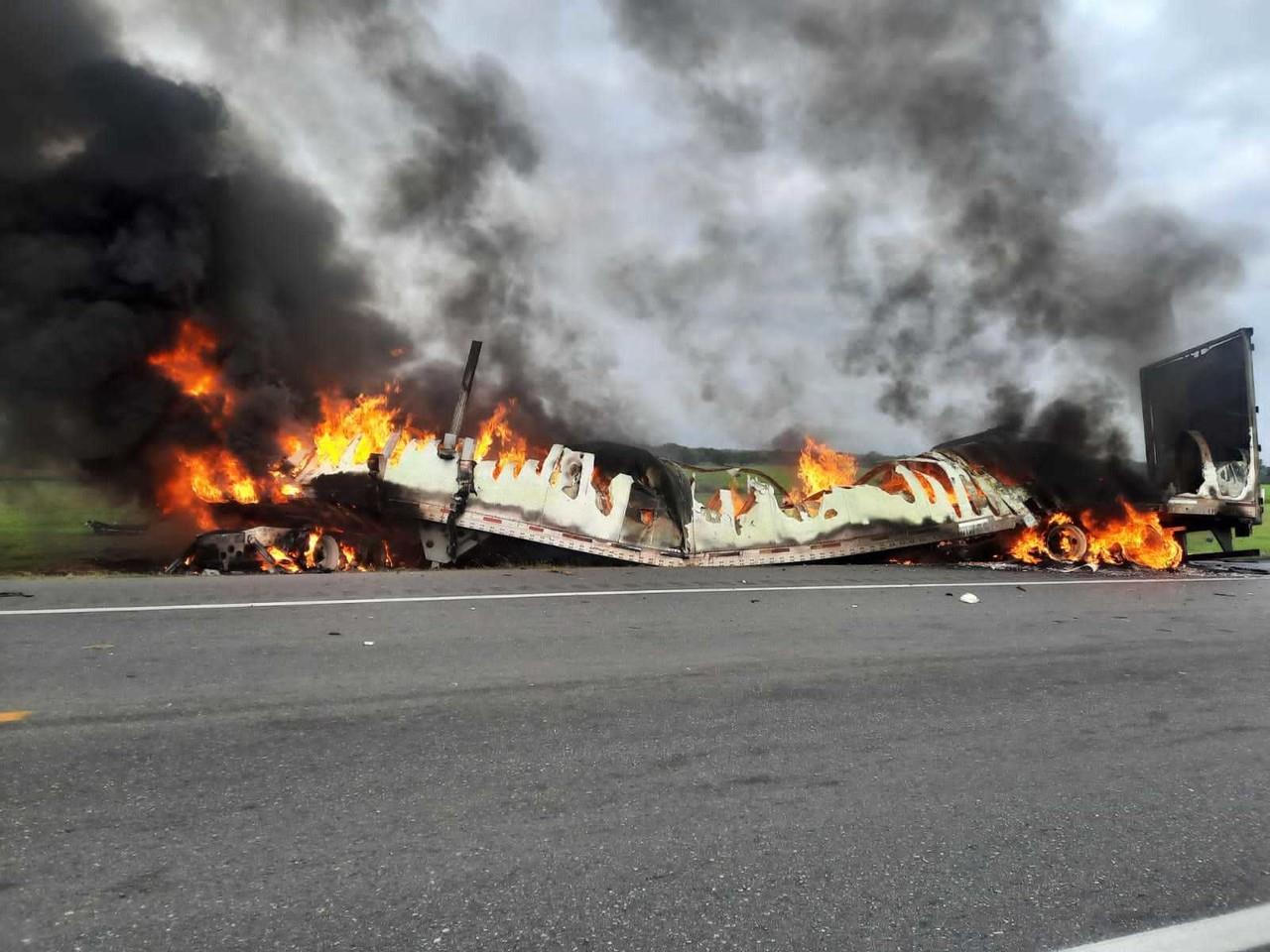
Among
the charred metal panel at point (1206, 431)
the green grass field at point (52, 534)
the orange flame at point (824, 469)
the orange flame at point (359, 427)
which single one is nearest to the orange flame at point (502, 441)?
the orange flame at point (359, 427)

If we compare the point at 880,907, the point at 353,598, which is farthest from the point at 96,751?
the point at 353,598

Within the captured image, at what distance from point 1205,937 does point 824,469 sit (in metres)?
11.7

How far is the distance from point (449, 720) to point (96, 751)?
1.21 meters

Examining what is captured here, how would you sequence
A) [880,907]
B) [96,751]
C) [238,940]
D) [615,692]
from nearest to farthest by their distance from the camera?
[238,940] < [880,907] < [96,751] < [615,692]

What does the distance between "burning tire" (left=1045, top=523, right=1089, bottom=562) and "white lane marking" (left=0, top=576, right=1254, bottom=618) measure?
1.65m

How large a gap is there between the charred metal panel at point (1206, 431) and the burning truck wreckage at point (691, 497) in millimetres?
22

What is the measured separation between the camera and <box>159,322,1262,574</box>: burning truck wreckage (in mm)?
9711

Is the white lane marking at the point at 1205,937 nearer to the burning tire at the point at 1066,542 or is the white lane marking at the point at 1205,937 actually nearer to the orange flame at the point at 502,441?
the orange flame at the point at 502,441

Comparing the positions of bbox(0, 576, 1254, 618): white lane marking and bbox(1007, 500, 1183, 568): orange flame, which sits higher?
bbox(1007, 500, 1183, 568): orange flame

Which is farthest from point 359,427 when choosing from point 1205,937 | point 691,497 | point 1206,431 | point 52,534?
point 1206,431

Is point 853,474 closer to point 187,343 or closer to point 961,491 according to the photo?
point 961,491

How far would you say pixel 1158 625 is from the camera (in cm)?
625

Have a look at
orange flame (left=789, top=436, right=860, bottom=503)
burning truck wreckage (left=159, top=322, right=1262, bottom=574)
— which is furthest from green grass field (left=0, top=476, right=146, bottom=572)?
orange flame (left=789, top=436, right=860, bottom=503)

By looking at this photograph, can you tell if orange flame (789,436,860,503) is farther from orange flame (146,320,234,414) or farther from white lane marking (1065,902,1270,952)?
white lane marking (1065,902,1270,952)
